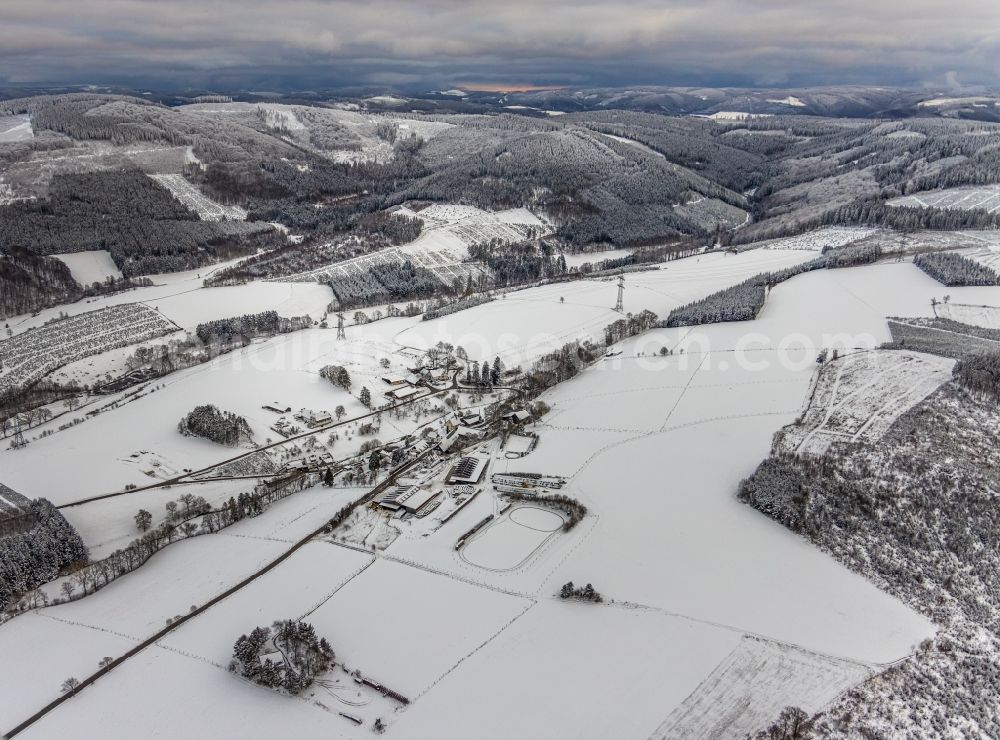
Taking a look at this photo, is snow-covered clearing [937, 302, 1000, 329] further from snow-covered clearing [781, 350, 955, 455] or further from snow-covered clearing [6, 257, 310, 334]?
snow-covered clearing [6, 257, 310, 334]

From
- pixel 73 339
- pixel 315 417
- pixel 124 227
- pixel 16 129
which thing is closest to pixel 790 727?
pixel 315 417

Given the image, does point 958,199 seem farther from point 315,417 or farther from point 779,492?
point 315,417

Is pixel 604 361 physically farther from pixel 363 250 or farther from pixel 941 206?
pixel 941 206

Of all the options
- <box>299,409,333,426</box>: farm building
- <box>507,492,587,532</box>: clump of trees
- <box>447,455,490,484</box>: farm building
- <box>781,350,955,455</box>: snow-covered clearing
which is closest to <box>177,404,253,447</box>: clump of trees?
<box>299,409,333,426</box>: farm building

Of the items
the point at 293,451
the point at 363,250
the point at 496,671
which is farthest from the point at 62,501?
the point at 363,250

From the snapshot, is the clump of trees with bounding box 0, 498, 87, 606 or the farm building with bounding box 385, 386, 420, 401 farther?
the farm building with bounding box 385, 386, 420, 401

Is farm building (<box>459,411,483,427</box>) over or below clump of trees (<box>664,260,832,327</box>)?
below
